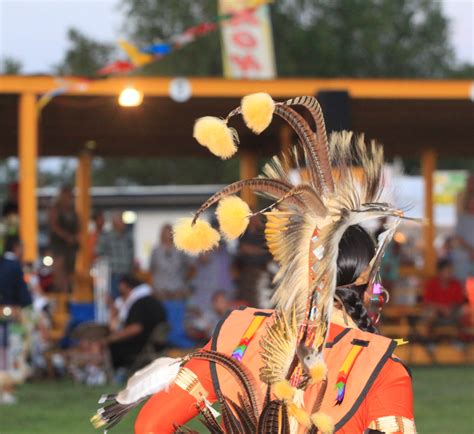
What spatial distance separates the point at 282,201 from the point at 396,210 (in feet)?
0.89

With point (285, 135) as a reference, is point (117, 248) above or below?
below

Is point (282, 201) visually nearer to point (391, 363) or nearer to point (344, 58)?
point (391, 363)

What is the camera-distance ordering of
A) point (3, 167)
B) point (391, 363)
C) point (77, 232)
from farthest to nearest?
point (3, 167) < point (77, 232) < point (391, 363)

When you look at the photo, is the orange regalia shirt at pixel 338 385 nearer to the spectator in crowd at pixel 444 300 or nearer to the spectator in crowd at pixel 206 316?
the spectator in crowd at pixel 206 316

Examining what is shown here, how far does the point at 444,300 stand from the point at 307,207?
11035mm

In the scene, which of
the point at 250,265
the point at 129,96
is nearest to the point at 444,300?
the point at 250,265

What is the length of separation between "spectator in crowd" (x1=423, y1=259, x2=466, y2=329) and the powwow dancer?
10.7m

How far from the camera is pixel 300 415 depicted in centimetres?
248

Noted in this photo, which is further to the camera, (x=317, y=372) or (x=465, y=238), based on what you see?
(x=465, y=238)

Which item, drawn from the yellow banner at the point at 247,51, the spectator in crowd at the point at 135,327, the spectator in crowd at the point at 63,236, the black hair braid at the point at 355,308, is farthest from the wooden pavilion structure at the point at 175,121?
the black hair braid at the point at 355,308

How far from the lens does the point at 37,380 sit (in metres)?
11.7

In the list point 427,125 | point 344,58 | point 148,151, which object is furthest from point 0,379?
point 344,58

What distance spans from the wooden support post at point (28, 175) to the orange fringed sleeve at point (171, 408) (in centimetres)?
874

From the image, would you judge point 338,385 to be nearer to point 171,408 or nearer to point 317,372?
point 317,372
